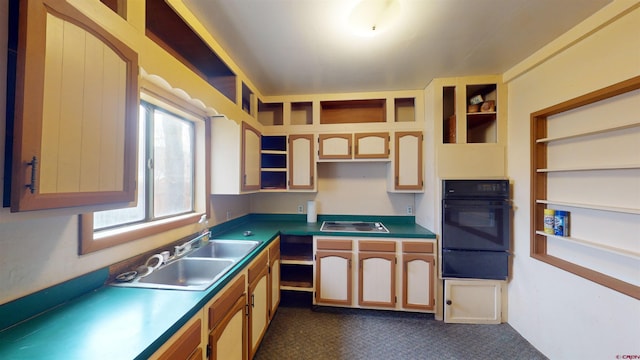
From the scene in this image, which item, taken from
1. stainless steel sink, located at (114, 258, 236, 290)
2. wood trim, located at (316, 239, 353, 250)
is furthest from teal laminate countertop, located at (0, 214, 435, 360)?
wood trim, located at (316, 239, 353, 250)

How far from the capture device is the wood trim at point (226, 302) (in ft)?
3.55

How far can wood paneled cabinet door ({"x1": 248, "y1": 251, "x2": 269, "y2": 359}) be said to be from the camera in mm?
1557

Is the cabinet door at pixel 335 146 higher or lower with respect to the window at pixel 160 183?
higher

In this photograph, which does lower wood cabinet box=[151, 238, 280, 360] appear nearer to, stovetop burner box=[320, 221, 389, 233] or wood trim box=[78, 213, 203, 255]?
wood trim box=[78, 213, 203, 255]

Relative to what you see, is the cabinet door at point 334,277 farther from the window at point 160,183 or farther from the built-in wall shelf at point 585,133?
the built-in wall shelf at point 585,133

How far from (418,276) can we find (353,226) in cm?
84

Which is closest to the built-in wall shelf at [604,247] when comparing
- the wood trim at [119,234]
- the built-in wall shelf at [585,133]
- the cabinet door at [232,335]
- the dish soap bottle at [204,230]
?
the built-in wall shelf at [585,133]

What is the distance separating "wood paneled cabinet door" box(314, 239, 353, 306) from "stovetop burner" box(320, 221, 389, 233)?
198 millimetres

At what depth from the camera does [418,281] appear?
7.10ft

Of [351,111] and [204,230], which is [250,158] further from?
[351,111]

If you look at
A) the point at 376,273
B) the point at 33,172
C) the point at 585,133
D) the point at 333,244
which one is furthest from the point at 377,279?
the point at 33,172

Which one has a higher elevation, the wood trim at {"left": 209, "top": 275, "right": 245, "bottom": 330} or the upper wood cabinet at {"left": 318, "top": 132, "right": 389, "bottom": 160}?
the upper wood cabinet at {"left": 318, "top": 132, "right": 389, "bottom": 160}

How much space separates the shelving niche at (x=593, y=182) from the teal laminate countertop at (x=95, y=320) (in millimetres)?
2276

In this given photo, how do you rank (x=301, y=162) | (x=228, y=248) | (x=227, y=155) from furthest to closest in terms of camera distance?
(x=301, y=162) < (x=227, y=155) < (x=228, y=248)
